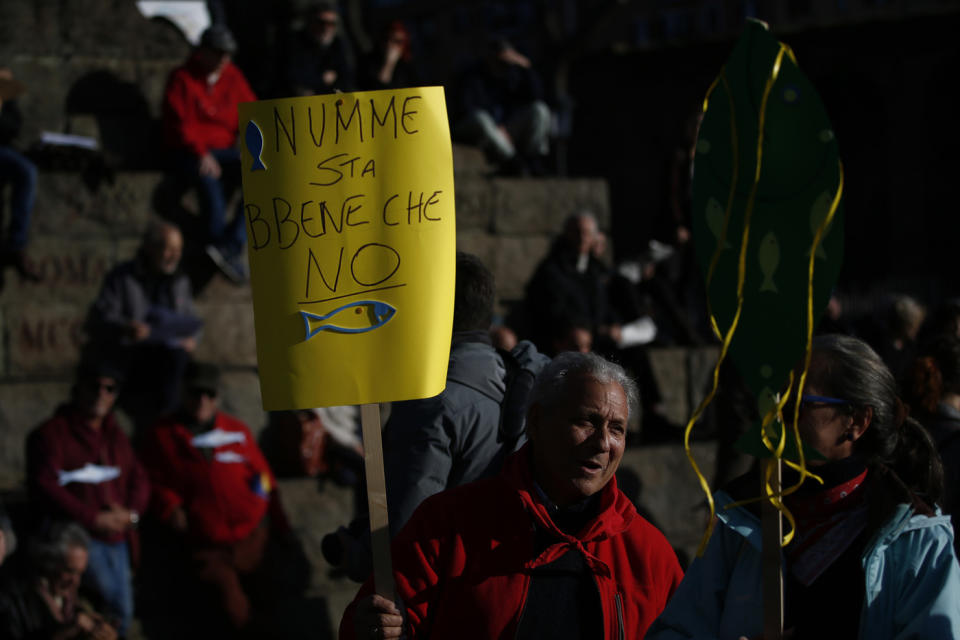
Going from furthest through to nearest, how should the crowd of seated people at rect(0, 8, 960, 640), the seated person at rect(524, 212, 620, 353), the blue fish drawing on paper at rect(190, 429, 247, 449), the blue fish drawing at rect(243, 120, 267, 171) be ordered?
the seated person at rect(524, 212, 620, 353)
the blue fish drawing on paper at rect(190, 429, 247, 449)
the blue fish drawing at rect(243, 120, 267, 171)
the crowd of seated people at rect(0, 8, 960, 640)

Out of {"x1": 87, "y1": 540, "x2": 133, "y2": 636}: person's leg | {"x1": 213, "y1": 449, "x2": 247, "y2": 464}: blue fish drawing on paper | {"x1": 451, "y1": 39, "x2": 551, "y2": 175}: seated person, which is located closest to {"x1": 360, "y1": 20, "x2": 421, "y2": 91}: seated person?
{"x1": 451, "y1": 39, "x2": 551, "y2": 175}: seated person

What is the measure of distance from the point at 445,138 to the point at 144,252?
4.92 m

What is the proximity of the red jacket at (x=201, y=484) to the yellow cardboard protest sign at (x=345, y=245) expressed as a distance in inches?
152

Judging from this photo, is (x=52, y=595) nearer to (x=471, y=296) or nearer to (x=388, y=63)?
(x=471, y=296)

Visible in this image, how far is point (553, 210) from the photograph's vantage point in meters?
10.3

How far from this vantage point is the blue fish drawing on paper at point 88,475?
21.5 ft

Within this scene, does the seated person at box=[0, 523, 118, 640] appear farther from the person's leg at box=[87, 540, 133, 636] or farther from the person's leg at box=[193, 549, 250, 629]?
the person's leg at box=[193, 549, 250, 629]

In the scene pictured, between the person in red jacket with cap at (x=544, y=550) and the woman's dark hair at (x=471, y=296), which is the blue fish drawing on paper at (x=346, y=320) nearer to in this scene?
the person in red jacket with cap at (x=544, y=550)

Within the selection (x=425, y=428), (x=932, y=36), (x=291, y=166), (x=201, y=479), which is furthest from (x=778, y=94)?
(x=932, y=36)

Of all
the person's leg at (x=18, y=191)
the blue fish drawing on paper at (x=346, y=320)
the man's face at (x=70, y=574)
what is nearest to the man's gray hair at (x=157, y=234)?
the person's leg at (x=18, y=191)

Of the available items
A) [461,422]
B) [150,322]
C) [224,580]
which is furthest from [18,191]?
[461,422]

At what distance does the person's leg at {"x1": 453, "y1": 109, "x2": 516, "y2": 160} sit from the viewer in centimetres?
1013

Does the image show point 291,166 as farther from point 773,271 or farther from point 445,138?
point 773,271

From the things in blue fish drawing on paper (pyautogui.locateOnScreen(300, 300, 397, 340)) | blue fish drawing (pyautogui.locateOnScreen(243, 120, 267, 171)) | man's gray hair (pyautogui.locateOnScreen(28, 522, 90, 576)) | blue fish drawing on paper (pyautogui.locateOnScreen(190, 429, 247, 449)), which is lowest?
man's gray hair (pyautogui.locateOnScreen(28, 522, 90, 576))
